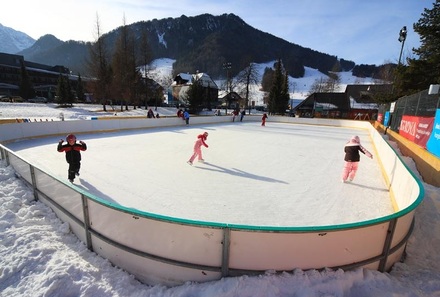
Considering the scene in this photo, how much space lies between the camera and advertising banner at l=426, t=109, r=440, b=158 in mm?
5760

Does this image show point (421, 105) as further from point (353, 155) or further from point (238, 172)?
point (238, 172)

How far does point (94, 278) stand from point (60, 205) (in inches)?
66.0

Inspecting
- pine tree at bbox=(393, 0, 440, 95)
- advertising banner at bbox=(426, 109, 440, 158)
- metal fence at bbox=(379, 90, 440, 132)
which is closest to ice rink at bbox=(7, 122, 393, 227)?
advertising banner at bbox=(426, 109, 440, 158)

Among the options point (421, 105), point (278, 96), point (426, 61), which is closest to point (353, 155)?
point (421, 105)

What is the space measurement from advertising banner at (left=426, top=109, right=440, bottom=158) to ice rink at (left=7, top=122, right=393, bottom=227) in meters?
1.33

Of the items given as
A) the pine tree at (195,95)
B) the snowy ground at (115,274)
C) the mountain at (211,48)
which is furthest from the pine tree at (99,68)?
the mountain at (211,48)

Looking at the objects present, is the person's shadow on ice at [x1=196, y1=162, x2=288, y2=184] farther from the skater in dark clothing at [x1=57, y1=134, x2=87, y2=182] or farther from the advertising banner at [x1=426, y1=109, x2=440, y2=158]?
the advertising banner at [x1=426, y1=109, x2=440, y2=158]

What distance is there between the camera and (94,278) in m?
2.63

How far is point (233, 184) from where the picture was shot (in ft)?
17.8

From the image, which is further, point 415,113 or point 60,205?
point 415,113

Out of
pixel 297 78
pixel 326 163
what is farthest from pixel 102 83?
pixel 297 78

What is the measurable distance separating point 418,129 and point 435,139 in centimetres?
205

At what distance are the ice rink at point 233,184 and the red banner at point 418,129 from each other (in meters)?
1.40

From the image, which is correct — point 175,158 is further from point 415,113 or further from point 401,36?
point 401,36
